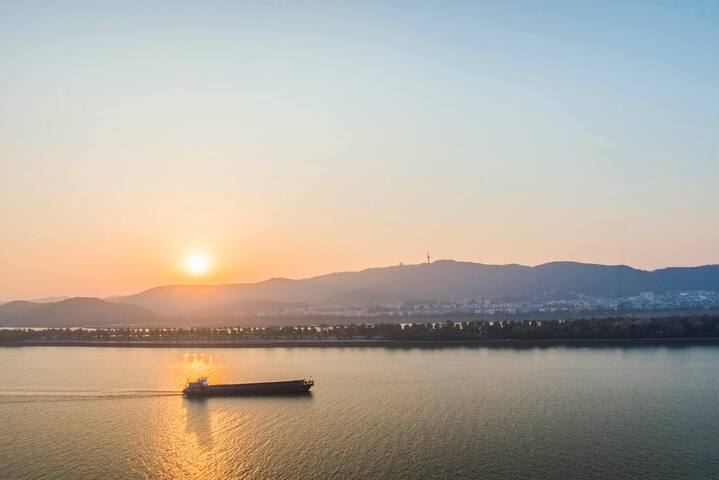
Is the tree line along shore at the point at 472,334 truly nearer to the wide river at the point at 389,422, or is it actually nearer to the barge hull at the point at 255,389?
the wide river at the point at 389,422

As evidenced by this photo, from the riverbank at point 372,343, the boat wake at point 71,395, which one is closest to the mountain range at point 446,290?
the riverbank at point 372,343

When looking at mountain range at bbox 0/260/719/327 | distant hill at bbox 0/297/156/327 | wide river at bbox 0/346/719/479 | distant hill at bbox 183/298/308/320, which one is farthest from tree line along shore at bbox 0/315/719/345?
distant hill at bbox 183/298/308/320

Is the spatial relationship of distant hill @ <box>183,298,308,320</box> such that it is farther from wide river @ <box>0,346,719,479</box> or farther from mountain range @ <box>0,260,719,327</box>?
wide river @ <box>0,346,719,479</box>

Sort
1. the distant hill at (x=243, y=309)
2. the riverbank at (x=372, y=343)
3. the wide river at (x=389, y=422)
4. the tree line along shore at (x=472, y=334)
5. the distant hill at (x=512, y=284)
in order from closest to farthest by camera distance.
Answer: the wide river at (x=389, y=422)
the riverbank at (x=372, y=343)
the tree line along shore at (x=472, y=334)
the distant hill at (x=243, y=309)
the distant hill at (x=512, y=284)

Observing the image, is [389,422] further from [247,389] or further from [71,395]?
[71,395]

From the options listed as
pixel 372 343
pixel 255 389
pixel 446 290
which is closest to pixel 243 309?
pixel 446 290

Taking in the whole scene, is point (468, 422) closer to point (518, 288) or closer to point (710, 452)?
point (710, 452)
